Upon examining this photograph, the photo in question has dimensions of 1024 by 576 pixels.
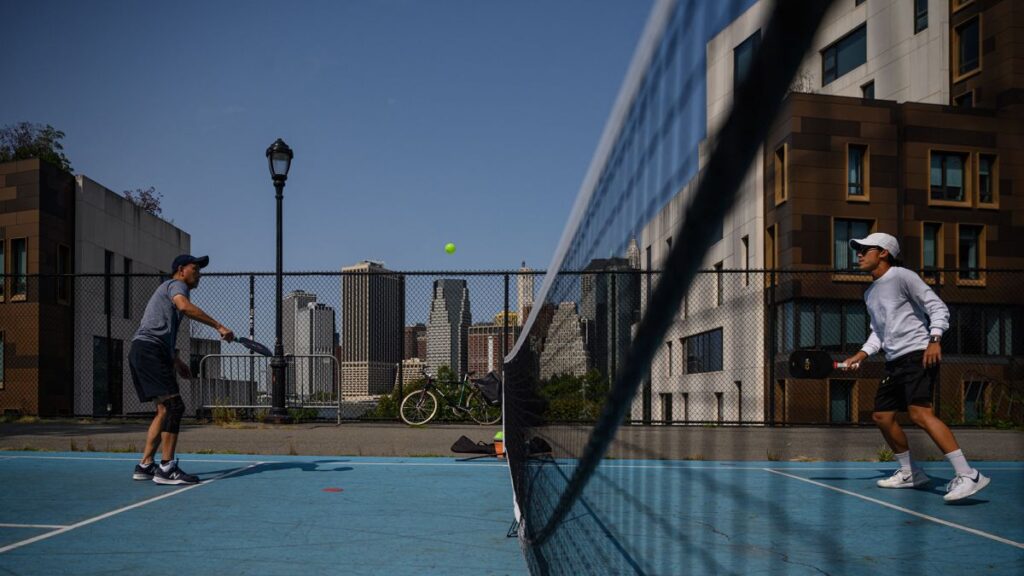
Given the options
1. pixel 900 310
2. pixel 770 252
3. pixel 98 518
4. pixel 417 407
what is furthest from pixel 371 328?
pixel 770 252

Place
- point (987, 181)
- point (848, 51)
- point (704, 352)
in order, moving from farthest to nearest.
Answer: point (987, 181) < point (704, 352) < point (848, 51)

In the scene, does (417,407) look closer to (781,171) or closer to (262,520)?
(262,520)

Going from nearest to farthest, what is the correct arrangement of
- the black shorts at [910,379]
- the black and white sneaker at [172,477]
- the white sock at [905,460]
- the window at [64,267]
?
the black shorts at [910,379] → the white sock at [905,460] → the black and white sneaker at [172,477] → the window at [64,267]

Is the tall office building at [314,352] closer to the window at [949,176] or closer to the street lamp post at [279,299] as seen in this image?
the street lamp post at [279,299]

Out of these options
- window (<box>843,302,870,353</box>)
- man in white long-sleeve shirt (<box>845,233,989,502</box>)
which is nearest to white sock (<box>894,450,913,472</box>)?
man in white long-sleeve shirt (<box>845,233,989,502</box>)

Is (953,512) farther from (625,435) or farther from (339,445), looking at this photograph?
(339,445)

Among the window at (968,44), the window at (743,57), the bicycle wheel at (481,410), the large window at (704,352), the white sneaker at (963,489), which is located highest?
the window at (968,44)

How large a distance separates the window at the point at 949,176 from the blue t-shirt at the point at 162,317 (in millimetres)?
6141

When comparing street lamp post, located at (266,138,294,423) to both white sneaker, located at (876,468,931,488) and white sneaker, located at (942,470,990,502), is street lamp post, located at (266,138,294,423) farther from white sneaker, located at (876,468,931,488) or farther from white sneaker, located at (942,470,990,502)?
white sneaker, located at (942,470,990,502)

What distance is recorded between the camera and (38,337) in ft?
70.6

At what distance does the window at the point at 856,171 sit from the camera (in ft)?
4.30

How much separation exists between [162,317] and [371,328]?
22.8 ft

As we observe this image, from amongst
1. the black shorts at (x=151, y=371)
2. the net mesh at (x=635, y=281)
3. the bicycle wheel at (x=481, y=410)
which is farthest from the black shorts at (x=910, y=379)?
the bicycle wheel at (x=481, y=410)

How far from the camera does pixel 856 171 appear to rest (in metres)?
1.39
